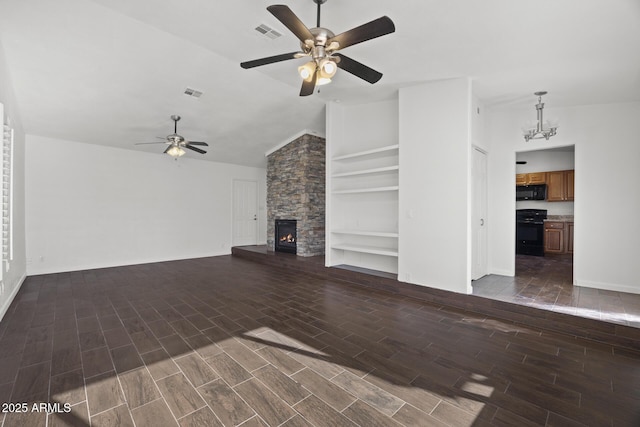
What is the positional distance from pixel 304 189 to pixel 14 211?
4.81 m

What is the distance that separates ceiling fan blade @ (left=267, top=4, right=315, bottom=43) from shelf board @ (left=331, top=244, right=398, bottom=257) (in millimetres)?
3369

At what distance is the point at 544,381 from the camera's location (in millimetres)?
2156

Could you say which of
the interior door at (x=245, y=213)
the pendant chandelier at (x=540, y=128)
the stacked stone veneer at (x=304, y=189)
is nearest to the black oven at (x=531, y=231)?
the pendant chandelier at (x=540, y=128)

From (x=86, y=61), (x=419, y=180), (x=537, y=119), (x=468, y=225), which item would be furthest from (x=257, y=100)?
(x=537, y=119)

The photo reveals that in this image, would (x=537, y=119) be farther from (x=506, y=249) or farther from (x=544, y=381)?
(x=544, y=381)

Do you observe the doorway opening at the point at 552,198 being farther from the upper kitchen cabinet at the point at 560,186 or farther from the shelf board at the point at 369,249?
the shelf board at the point at 369,249

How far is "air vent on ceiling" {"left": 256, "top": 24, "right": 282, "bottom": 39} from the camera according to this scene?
3158 millimetres

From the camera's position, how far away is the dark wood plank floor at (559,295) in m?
3.10

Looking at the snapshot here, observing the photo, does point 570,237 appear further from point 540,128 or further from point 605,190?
point 540,128

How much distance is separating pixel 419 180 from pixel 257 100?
10.5 feet

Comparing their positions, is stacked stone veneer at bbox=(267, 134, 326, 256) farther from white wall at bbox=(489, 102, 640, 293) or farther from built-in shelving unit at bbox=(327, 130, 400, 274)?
white wall at bbox=(489, 102, 640, 293)

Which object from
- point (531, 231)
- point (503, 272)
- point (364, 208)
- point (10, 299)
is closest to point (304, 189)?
point (364, 208)

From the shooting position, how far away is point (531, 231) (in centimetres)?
688

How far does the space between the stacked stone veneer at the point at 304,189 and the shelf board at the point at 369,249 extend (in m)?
1.34
